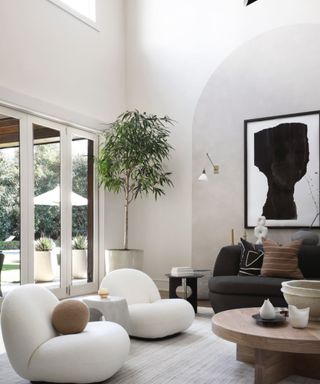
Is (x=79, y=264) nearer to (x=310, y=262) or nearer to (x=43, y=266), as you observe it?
(x=43, y=266)

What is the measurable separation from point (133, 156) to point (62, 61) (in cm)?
153

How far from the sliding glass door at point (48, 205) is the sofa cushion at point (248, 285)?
2.25 metres

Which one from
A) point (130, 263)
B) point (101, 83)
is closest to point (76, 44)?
point (101, 83)

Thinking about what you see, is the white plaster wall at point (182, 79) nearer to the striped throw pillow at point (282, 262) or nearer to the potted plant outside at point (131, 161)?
the potted plant outside at point (131, 161)

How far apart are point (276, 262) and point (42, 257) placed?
2852 mm

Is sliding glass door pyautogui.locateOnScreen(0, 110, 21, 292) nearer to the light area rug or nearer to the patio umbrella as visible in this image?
the patio umbrella

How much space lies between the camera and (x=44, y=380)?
2707 mm

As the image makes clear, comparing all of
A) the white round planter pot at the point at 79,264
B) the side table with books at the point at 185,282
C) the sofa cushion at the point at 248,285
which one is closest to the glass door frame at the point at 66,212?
the white round planter pot at the point at 79,264

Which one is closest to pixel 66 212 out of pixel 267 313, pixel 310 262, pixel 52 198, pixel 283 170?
pixel 52 198

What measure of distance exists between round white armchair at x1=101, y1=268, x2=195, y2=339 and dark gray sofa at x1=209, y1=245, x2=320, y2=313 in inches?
24.5

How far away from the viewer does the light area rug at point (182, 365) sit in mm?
2846

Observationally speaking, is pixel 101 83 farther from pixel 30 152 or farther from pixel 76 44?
pixel 30 152

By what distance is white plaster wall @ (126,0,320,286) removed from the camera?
20.7 ft

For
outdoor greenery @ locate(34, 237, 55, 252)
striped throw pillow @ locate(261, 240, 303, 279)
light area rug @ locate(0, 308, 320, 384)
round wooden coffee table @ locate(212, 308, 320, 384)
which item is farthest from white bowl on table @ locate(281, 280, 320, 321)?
outdoor greenery @ locate(34, 237, 55, 252)
